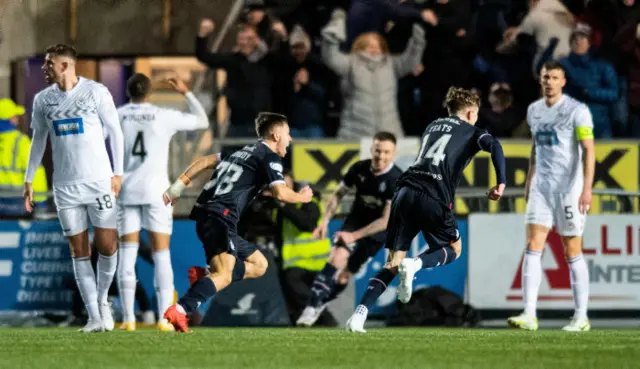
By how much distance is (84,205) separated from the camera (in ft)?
36.9

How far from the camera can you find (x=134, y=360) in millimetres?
8266

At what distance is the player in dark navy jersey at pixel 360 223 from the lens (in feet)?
44.9

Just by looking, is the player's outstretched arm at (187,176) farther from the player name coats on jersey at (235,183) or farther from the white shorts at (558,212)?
the white shorts at (558,212)

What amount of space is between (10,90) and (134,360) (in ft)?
39.7

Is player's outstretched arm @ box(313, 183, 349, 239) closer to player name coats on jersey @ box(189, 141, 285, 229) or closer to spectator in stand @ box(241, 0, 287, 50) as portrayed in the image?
player name coats on jersey @ box(189, 141, 285, 229)

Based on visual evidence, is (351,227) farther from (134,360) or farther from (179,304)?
(134,360)

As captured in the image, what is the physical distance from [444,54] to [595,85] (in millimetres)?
1762

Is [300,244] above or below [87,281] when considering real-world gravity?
below

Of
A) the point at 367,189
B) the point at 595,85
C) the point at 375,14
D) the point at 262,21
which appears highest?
the point at 375,14

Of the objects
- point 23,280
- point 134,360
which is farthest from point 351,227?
point 134,360

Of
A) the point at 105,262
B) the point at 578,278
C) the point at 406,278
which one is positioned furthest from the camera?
the point at 578,278

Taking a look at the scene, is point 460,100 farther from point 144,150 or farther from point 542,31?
point 542,31

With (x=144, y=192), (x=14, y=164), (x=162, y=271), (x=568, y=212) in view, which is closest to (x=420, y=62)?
(x=568, y=212)

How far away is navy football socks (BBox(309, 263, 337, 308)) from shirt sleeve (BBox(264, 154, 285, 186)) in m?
3.32
